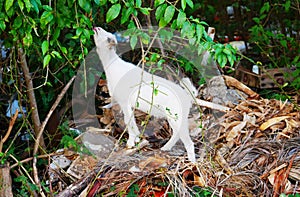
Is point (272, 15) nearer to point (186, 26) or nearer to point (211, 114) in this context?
point (211, 114)

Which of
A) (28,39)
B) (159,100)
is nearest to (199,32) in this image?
(159,100)

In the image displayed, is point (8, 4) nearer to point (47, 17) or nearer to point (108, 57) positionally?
point (47, 17)

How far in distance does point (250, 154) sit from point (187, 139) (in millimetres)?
293

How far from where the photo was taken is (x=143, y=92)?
1.95 metres

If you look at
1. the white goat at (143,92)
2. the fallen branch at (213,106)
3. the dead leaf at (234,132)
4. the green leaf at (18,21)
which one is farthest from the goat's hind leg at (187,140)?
the green leaf at (18,21)

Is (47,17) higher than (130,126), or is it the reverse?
(47,17)

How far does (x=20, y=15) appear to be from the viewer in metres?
1.92

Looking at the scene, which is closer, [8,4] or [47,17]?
[8,4]

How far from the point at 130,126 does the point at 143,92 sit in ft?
0.53

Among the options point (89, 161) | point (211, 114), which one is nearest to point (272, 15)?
point (211, 114)

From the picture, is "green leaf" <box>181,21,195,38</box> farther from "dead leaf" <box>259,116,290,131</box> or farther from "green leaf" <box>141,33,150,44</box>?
"dead leaf" <box>259,116,290,131</box>

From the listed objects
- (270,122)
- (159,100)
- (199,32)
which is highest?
(199,32)

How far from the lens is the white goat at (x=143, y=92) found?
1.92 m

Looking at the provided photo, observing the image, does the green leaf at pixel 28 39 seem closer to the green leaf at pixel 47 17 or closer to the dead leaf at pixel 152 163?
the green leaf at pixel 47 17
